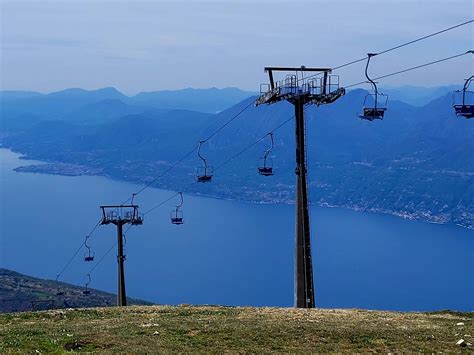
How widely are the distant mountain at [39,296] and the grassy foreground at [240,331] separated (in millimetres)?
92939

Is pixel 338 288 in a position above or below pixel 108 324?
below

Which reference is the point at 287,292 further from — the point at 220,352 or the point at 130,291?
the point at 220,352

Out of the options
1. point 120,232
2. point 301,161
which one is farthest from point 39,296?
point 301,161

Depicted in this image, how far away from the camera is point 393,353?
50.4 feet

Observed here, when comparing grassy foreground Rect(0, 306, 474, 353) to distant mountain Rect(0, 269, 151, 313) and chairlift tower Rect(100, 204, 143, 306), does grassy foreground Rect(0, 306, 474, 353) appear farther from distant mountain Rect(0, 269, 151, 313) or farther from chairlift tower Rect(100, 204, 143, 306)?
Answer: distant mountain Rect(0, 269, 151, 313)

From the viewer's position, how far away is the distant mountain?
390 feet

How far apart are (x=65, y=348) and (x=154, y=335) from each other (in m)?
2.63

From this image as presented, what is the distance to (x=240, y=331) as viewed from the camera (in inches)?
694

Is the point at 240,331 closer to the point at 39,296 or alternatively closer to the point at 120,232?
the point at 120,232

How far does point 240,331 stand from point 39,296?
405 feet

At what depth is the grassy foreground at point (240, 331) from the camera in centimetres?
1598

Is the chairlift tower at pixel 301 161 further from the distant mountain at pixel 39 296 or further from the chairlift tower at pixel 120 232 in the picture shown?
the distant mountain at pixel 39 296

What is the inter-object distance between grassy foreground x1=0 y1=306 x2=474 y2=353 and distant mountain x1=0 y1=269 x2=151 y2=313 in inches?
3659

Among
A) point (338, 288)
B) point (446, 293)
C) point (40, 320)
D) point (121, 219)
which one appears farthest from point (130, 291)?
point (40, 320)
